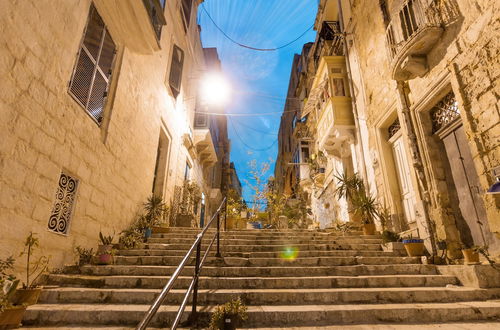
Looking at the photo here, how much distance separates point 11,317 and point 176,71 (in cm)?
1020

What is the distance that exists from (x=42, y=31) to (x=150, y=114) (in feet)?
15.2

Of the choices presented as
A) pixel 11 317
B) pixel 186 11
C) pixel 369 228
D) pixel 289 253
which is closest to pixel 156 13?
pixel 186 11

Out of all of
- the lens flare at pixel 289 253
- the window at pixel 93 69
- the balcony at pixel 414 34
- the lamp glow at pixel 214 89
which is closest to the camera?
the lens flare at pixel 289 253

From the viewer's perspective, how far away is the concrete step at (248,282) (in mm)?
3863

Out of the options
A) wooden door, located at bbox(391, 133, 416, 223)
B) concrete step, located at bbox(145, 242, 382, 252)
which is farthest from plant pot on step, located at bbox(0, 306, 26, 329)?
wooden door, located at bbox(391, 133, 416, 223)

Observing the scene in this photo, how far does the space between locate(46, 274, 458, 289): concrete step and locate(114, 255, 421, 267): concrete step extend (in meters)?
0.69

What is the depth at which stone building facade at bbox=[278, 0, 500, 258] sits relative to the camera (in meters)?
4.31

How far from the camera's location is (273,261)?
4.68m

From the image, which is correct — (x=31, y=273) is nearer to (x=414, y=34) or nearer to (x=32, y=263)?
(x=32, y=263)

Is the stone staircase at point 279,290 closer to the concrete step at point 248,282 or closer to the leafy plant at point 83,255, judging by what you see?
the concrete step at point 248,282

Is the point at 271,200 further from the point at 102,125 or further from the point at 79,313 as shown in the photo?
the point at 79,313

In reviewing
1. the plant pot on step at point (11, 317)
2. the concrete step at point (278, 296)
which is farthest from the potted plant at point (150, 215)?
the plant pot on step at point (11, 317)

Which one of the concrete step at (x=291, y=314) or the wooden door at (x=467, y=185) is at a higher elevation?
the wooden door at (x=467, y=185)

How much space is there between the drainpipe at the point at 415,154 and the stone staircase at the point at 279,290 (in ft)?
3.49
